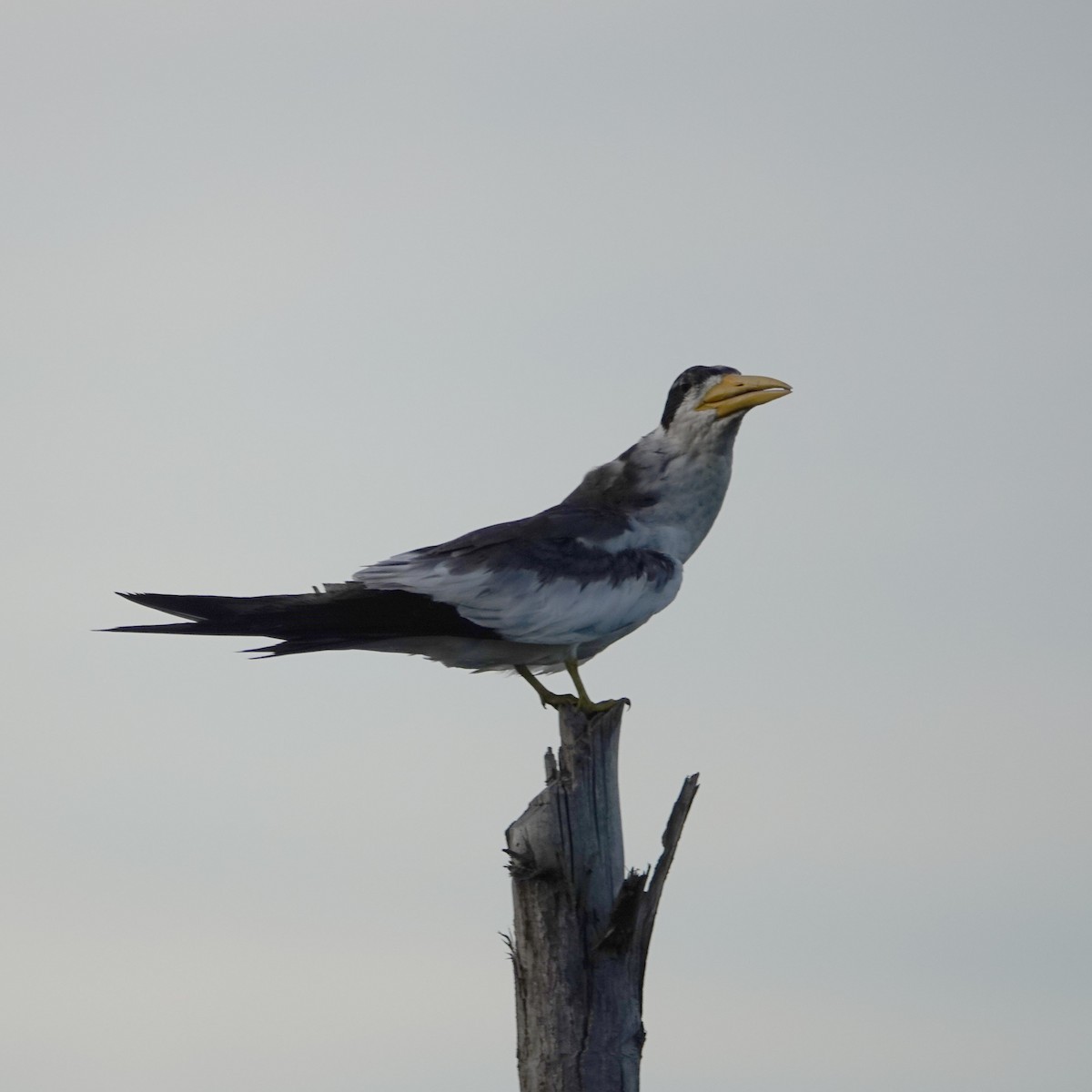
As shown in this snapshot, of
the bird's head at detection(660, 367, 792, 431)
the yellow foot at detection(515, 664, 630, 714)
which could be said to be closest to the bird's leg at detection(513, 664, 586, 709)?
the yellow foot at detection(515, 664, 630, 714)

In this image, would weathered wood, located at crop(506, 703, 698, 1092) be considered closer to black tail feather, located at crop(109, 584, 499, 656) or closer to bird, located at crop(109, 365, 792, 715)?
bird, located at crop(109, 365, 792, 715)

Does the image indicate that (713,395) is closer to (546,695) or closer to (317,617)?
(546,695)

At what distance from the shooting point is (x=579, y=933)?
19.9 ft

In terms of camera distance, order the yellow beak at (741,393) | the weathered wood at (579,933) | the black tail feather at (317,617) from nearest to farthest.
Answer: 1. the weathered wood at (579,933)
2. the black tail feather at (317,617)
3. the yellow beak at (741,393)

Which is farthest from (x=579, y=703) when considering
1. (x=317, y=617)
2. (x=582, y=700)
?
(x=317, y=617)

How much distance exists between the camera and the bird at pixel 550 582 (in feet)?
21.8

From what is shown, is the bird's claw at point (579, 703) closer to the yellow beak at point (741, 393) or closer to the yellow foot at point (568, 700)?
the yellow foot at point (568, 700)

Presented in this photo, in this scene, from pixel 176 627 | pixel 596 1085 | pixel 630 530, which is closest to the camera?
pixel 596 1085

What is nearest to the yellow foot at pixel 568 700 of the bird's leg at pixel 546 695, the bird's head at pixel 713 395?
the bird's leg at pixel 546 695

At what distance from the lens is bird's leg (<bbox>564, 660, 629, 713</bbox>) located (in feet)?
21.5

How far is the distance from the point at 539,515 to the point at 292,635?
5.29 ft

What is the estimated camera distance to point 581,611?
6.90 metres

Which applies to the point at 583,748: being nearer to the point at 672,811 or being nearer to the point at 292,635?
the point at 672,811

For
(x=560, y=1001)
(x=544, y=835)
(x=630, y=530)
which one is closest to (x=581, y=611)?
(x=630, y=530)
